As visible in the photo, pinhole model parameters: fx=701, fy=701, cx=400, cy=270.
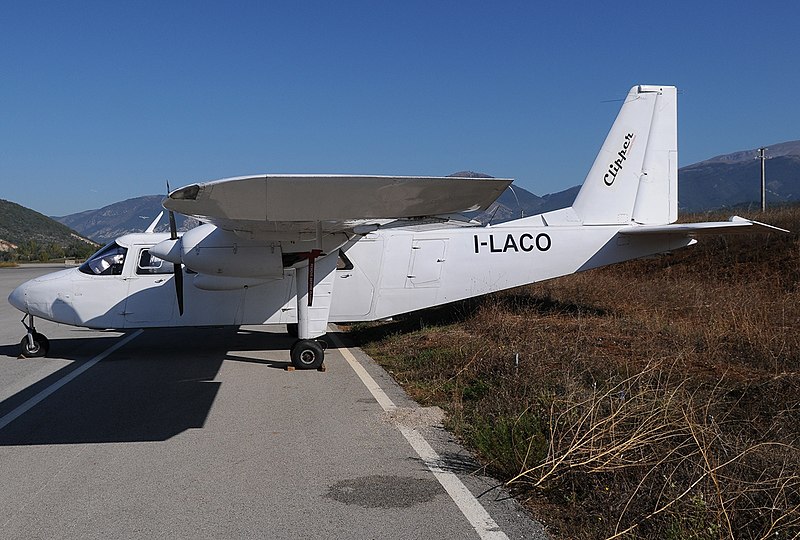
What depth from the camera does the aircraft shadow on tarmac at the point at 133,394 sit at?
692cm

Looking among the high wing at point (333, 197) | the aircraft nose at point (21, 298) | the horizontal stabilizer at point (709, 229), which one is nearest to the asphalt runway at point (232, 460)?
the aircraft nose at point (21, 298)

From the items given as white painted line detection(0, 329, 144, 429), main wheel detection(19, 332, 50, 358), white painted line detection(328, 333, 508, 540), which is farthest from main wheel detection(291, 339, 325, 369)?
main wheel detection(19, 332, 50, 358)

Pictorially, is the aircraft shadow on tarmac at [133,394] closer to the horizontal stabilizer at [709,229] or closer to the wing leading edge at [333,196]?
the wing leading edge at [333,196]

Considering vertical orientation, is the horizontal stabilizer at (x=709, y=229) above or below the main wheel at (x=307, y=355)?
above

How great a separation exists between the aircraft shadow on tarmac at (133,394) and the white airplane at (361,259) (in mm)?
802

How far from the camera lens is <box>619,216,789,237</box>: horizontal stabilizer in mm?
11341

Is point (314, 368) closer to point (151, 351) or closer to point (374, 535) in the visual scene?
point (151, 351)

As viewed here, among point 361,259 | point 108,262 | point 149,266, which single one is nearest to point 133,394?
point 149,266

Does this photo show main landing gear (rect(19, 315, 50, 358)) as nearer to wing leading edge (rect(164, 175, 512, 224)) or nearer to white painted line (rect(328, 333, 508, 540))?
white painted line (rect(328, 333, 508, 540))

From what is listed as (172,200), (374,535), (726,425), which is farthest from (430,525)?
(172,200)

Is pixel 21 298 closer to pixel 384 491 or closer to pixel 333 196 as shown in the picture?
pixel 333 196

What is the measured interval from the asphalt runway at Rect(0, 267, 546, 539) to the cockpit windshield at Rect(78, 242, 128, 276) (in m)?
1.89

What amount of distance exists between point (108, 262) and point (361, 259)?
4.30 metres

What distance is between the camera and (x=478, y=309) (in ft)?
47.4
